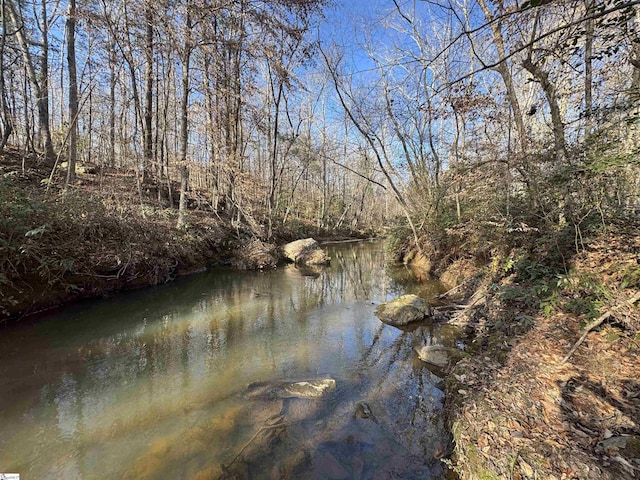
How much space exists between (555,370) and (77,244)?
864 centimetres

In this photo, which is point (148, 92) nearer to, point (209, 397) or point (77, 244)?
→ point (77, 244)

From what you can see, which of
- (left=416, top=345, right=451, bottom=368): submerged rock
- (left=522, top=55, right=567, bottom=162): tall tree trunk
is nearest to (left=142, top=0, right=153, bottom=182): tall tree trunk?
(left=522, top=55, right=567, bottom=162): tall tree trunk

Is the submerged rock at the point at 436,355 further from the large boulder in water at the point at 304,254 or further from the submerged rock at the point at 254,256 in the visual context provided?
the large boulder in water at the point at 304,254

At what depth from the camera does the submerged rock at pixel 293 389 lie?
12.3 ft

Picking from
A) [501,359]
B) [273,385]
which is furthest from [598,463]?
[273,385]

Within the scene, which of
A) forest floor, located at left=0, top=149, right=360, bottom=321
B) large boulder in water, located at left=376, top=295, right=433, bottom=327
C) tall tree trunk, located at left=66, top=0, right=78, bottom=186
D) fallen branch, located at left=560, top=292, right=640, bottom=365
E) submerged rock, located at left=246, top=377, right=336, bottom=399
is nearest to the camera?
fallen branch, located at left=560, top=292, right=640, bottom=365

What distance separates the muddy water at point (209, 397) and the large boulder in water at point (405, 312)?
28cm

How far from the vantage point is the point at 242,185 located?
42.9ft

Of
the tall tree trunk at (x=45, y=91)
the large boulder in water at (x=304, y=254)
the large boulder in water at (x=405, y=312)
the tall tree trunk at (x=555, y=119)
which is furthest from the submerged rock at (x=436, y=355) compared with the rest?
the tall tree trunk at (x=45, y=91)

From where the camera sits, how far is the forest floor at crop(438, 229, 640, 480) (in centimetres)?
214

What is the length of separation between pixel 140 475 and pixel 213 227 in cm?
1068

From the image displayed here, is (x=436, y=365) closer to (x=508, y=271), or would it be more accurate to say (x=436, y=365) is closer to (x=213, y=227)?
(x=508, y=271)

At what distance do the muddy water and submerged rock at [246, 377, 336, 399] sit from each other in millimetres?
109

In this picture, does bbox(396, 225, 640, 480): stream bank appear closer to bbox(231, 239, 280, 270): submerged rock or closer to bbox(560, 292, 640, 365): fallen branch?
bbox(560, 292, 640, 365): fallen branch
